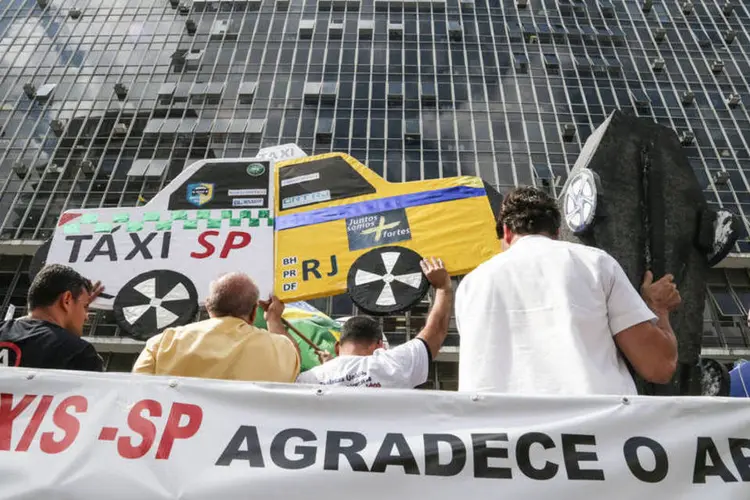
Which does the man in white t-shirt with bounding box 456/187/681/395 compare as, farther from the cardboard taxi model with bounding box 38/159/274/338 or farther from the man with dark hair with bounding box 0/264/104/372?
the cardboard taxi model with bounding box 38/159/274/338

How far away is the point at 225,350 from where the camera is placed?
3.02m

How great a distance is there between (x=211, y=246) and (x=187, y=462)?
3.17m

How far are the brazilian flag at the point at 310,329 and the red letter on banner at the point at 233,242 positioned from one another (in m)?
0.63

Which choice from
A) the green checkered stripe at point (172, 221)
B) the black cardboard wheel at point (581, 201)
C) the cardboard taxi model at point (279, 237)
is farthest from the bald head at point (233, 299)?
the black cardboard wheel at point (581, 201)

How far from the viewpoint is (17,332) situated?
3.02 metres

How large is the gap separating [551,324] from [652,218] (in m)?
1.94

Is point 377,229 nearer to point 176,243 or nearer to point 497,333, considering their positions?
point 176,243

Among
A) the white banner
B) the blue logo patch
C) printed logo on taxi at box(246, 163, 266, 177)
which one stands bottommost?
the white banner

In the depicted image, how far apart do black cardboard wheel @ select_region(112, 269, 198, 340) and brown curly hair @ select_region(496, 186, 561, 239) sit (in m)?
2.84

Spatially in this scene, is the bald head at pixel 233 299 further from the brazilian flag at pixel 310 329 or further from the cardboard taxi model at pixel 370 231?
the brazilian flag at pixel 310 329

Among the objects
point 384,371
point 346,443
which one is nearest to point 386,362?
point 384,371

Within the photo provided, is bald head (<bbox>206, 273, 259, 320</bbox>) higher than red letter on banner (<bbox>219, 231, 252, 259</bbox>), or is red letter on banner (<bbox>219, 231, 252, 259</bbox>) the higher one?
red letter on banner (<bbox>219, 231, 252, 259</bbox>)

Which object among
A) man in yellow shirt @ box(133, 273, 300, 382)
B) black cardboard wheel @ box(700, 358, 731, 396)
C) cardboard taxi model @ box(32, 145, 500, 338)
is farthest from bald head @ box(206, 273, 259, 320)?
black cardboard wheel @ box(700, 358, 731, 396)

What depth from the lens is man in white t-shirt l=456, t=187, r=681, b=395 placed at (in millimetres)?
2366
